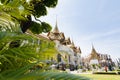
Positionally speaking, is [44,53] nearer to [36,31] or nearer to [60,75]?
[60,75]

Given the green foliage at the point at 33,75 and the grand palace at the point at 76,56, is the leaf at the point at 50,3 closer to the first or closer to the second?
the green foliage at the point at 33,75

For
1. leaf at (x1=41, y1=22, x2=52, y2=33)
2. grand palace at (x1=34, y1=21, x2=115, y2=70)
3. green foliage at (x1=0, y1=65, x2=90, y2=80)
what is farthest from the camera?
grand palace at (x1=34, y1=21, x2=115, y2=70)

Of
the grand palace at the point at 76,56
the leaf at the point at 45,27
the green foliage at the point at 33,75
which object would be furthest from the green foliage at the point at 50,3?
the grand palace at the point at 76,56

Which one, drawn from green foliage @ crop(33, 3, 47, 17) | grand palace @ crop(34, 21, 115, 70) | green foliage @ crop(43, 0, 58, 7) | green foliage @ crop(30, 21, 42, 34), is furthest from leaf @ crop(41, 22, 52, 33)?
grand palace @ crop(34, 21, 115, 70)

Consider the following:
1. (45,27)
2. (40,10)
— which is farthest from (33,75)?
(45,27)

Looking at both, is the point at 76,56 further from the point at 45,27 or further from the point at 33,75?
the point at 33,75

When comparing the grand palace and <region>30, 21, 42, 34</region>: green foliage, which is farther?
the grand palace

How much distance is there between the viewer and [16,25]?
1.72 m

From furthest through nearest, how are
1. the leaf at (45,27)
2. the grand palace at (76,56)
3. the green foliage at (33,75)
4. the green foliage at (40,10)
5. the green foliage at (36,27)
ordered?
the grand palace at (76,56) < the leaf at (45,27) < the green foliage at (36,27) < the green foliage at (40,10) < the green foliage at (33,75)

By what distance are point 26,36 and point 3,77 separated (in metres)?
0.28

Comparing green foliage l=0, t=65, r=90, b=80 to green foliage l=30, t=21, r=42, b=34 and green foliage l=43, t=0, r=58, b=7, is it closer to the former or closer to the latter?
green foliage l=30, t=21, r=42, b=34

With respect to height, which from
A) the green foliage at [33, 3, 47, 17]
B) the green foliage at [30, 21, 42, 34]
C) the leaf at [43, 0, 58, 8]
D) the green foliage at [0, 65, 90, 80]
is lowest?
the green foliage at [0, 65, 90, 80]

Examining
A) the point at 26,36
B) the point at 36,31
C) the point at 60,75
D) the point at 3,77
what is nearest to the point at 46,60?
the point at 60,75

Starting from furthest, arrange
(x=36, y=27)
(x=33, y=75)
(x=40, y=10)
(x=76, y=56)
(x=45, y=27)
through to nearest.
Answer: (x=76, y=56), (x=45, y=27), (x=36, y=27), (x=40, y=10), (x=33, y=75)
